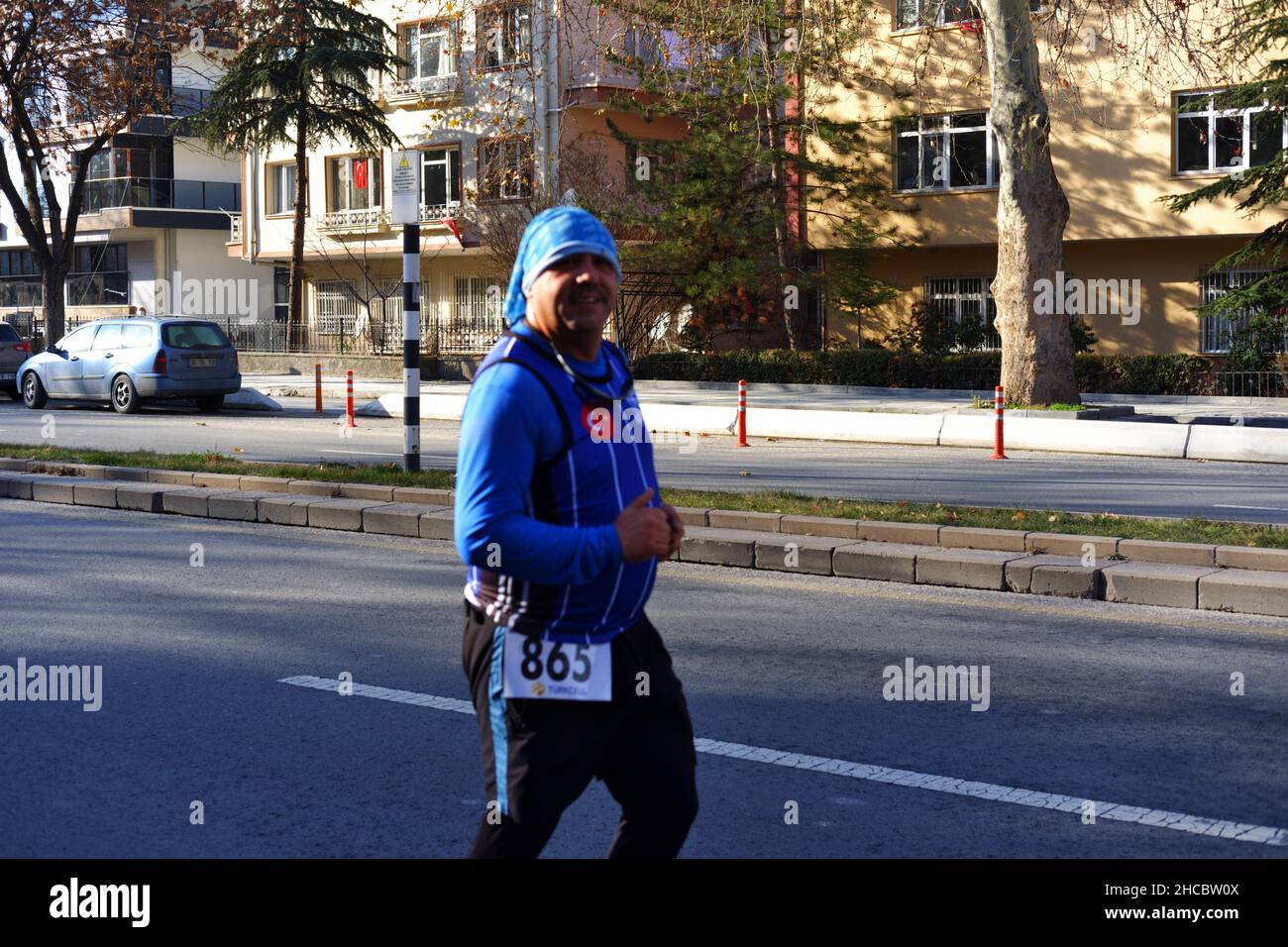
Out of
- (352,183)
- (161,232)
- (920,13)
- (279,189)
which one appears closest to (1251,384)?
(920,13)

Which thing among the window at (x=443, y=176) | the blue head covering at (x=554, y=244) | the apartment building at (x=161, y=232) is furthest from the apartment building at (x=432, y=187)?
the blue head covering at (x=554, y=244)

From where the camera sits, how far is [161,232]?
54.9 metres

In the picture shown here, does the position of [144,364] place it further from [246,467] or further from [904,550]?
[904,550]

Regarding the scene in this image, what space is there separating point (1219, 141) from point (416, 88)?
866 inches

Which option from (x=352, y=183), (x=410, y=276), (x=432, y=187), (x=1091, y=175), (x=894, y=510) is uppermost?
(x=352, y=183)

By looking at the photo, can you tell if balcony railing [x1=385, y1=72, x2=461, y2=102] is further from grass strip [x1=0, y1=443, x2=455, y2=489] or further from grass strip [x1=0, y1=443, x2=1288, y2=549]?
grass strip [x1=0, y1=443, x2=1288, y2=549]

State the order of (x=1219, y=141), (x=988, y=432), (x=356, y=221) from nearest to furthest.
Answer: (x=988, y=432), (x=1219, y=141), (x=356, y=221)

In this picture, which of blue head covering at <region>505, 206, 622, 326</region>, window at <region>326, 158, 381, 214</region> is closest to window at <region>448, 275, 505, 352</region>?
window at <region>326, 158, 381, 214</region>

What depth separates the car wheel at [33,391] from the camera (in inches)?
1061

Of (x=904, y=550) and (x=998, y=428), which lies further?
(x=998, y=428)

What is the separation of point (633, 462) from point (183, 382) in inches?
905

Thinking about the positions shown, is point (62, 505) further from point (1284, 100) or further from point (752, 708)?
point (1284, 100)

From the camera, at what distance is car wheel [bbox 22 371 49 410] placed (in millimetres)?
26938
